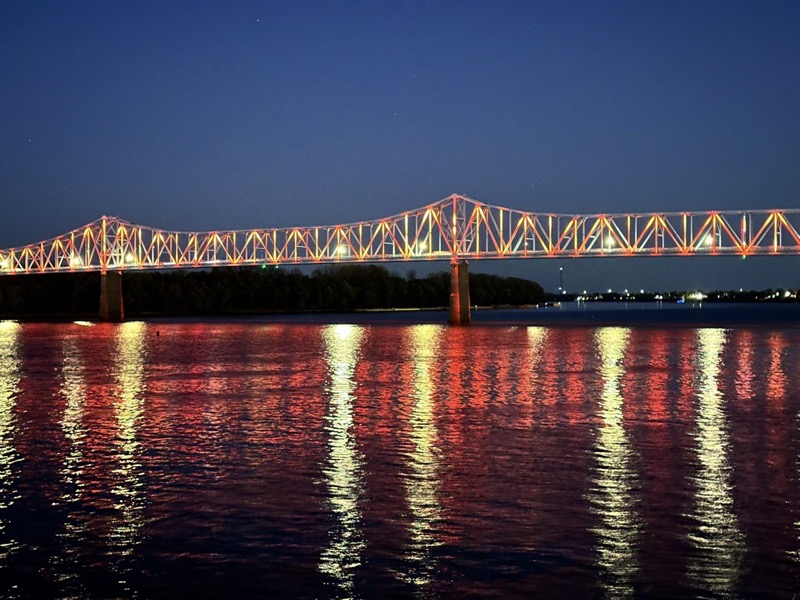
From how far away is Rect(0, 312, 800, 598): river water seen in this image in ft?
35.8

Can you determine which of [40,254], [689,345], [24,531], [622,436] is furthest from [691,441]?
[40,254]

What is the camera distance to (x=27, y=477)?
1662 cm

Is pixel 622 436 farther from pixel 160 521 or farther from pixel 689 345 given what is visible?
pixel 689 345

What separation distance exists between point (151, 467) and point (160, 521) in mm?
4299

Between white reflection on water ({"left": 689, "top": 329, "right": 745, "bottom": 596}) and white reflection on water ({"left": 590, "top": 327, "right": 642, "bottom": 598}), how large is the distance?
2.28 ft

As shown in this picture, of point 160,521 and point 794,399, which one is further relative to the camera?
point 794,399

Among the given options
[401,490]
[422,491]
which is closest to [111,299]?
[401,490]

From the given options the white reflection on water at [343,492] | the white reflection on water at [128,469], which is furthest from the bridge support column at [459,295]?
the white reflection on water at [343,492]

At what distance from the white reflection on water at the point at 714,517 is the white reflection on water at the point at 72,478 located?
6364 millimetres

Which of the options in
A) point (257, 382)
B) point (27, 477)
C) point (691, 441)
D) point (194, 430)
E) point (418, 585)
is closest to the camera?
point (418, 585)

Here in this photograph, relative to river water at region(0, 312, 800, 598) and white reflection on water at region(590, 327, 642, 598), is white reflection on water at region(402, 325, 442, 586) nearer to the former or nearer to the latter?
river water at region(0, 312, 800, 598)

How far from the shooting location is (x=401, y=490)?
15328 mm

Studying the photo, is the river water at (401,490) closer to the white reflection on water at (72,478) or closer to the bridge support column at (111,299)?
the white reflection on water at (72,478)

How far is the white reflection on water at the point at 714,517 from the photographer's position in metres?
10.8
